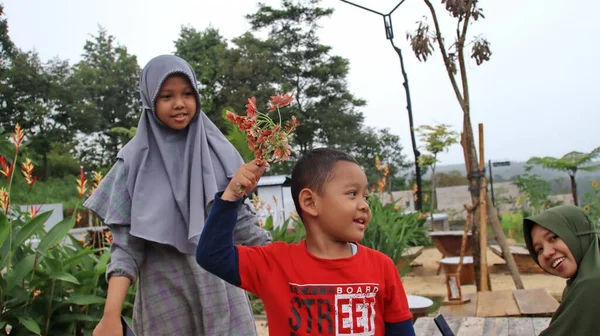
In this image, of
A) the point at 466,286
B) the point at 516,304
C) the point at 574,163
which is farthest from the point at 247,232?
the point at 574,163

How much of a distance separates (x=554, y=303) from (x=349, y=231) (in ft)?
9.04

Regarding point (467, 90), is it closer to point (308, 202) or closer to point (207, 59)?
point (308, 202)

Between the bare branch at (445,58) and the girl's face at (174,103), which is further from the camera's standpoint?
the bare branch at (445,58)

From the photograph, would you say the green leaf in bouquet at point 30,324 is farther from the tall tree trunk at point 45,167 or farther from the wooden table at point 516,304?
the tall tree trunk at point 45,167

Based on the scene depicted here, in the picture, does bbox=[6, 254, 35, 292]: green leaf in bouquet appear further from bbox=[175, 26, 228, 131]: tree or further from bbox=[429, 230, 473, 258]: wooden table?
bbox=[175, 26, 228, 131]: tree

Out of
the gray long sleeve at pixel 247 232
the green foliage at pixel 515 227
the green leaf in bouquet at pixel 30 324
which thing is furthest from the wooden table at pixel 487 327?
the green foliage at pixel 515 227

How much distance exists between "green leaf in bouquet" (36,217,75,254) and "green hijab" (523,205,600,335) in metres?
2.36

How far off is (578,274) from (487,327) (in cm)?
118

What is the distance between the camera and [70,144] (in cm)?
2573

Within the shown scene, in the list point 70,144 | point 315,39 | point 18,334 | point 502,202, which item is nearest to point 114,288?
point 18,334

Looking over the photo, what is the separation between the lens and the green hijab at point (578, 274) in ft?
5.95

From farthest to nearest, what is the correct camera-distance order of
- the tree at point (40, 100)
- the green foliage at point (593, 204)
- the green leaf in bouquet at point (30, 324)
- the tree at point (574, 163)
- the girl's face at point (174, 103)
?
the tree at point (40, 100)
the tree at point (574, 163)
the green foliage at point (593, 204)
the green leaf in bouquet at point (30, 324)
the girl's face at point (174, 103)

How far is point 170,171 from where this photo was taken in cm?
177

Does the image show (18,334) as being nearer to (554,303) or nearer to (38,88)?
(554,303)
